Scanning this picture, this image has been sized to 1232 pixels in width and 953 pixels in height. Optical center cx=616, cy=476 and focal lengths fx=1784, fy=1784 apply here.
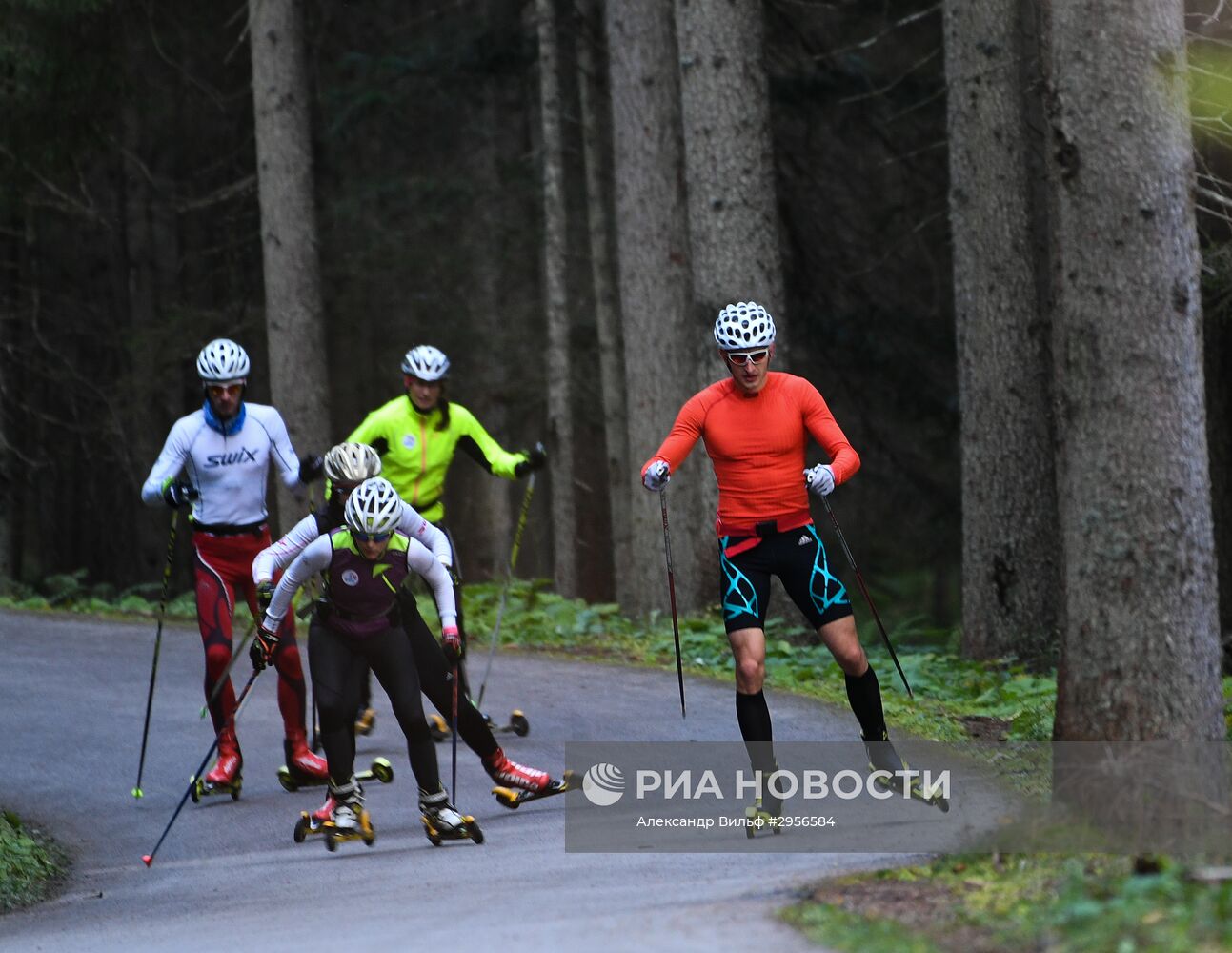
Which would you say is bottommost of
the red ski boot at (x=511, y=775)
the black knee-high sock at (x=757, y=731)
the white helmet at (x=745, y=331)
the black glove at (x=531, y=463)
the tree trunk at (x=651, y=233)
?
the red ski boot at (x=511, y=775)

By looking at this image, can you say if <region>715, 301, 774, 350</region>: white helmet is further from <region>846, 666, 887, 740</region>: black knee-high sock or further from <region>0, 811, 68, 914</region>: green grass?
<region>0, 811, 68, 914</region>: green grass

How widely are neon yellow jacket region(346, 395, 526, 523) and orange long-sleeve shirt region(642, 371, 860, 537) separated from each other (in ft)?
8.58

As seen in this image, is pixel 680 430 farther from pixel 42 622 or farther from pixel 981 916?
pixel 42 622

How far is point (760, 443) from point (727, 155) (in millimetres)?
7462

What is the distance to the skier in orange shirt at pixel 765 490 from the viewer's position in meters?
8.31

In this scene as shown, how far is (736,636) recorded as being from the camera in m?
8.24

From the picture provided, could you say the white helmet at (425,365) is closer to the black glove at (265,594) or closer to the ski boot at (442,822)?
the black glove at (265,594)

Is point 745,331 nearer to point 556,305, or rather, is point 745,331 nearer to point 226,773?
point 226,773

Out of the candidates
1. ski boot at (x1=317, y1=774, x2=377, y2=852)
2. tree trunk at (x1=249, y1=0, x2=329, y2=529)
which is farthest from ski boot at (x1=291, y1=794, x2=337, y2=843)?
tree trunk at (x1=249, y1=0, x2=329, y2=529)

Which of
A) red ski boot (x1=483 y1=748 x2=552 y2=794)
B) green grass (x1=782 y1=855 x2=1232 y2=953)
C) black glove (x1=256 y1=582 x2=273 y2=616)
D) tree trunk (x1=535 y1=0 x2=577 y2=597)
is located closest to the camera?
green grass (x1=782 y1=855 x2=1232 y2=953)

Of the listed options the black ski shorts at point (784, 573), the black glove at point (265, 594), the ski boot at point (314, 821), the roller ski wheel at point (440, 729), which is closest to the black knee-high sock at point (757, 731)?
the black ski shorts at point (784, 573)

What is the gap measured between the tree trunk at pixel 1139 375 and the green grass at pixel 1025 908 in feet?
3.28

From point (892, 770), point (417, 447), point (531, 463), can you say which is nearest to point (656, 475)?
point (892, 770)

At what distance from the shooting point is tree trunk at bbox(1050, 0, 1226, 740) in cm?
714
